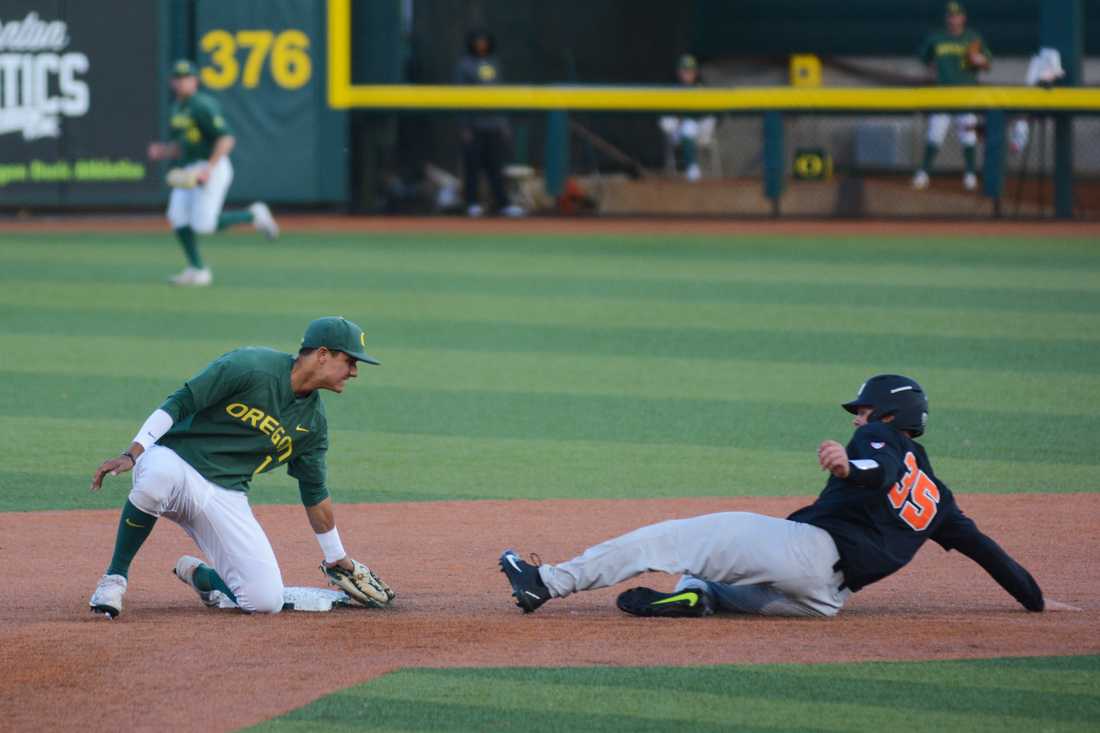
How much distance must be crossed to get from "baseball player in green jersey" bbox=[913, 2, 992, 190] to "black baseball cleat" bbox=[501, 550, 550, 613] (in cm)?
1526

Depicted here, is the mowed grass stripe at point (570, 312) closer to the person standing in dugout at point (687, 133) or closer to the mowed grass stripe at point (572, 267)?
the mowed grass stripe at point (572, 267)

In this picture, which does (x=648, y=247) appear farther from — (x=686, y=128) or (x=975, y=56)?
(x=975, y=56)

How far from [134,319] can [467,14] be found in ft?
39.5

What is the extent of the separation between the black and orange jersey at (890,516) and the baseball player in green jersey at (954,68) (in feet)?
49.0

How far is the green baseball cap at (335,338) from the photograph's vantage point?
5.81m

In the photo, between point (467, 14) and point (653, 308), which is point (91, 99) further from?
point (653, 308)

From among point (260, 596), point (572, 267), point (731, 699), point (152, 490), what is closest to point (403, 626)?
point (260, 596)

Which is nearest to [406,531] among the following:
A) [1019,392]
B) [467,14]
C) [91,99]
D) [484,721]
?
[484,721]

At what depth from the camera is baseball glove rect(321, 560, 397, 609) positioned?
596cm

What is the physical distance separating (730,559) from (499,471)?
2.90 m

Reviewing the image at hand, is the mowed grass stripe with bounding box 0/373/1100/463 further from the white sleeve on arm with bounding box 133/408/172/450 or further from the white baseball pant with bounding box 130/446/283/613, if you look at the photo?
the white sleeve on arm with bounding box 133/408/172/450

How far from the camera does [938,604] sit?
613 cm

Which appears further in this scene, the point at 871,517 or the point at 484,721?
the point at 871,517

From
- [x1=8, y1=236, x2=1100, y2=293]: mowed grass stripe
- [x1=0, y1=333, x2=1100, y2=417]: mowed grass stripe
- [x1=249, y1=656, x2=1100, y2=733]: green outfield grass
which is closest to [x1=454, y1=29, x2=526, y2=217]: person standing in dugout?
[x1=8, y1=236, x2=1100, y2=293]: mowed grass stripe
